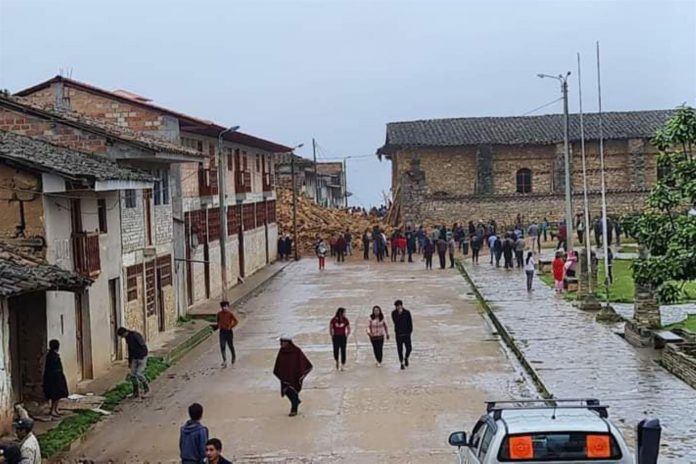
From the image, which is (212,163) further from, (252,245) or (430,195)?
(430,195)

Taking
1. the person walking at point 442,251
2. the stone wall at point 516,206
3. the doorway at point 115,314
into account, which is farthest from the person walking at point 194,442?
the stone wall at point 516,206

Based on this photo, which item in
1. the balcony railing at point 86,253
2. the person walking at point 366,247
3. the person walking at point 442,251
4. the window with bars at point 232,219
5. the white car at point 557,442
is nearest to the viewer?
the white car at point 557,442

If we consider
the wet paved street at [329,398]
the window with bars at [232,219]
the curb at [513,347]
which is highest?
the window with bars at [232,219]

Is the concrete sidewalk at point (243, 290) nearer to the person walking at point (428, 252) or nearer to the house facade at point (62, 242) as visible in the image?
the person walking at point (428, 252)

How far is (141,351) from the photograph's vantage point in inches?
755

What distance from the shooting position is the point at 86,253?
68.5 feet

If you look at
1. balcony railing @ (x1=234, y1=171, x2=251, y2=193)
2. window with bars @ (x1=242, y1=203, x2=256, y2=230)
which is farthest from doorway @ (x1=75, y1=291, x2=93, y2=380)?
window with bars @ (x1=242, y1=203, x2=256, y2=230)

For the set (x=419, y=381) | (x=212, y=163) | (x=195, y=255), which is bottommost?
(x=419, y=381)

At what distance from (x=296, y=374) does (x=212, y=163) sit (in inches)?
865

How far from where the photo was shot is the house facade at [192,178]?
105ft

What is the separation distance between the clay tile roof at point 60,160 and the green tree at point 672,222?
31.2 feet

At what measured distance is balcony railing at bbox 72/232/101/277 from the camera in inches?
806

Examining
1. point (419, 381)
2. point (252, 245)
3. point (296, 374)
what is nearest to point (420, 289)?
point (252, 245)

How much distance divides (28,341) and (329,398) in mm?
5376
